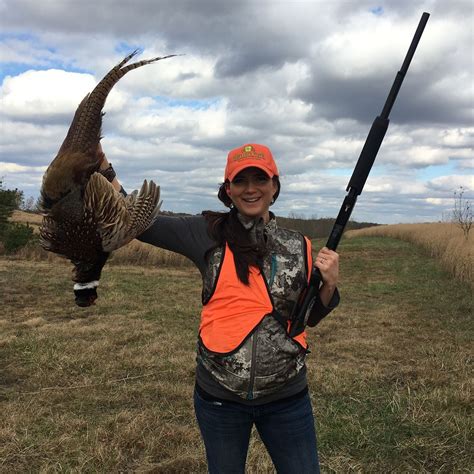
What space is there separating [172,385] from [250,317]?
4.48 m

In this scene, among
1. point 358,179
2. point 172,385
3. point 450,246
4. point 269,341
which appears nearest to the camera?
point 269,341

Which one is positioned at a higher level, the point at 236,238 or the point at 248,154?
the point at 248,154

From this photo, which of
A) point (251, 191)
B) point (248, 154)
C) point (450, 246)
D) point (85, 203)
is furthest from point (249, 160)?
point (450, 246)

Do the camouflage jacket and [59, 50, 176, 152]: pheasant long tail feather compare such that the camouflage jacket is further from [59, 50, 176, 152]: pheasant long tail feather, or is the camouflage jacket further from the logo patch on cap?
[59, 50, 176, 152]: pheasant long tail feather

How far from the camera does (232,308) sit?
7.54ft

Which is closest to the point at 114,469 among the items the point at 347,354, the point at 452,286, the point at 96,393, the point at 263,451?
the point at 263,451

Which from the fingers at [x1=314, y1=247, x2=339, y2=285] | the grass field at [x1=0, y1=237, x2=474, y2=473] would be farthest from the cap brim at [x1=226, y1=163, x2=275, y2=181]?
the grass field at [x1=0, y1=237, x2=474, y2=473]

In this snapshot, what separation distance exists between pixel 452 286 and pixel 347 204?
1405cm

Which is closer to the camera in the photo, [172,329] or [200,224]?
[200,224]

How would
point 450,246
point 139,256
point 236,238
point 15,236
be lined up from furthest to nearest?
point 139,256 → point 450,246 → point 15,236 → point 236,238

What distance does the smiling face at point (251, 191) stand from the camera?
2391 mm

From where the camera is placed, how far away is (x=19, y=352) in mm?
7594

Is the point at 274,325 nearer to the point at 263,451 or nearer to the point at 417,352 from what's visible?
the point at 263,451

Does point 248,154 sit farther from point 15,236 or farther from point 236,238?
point 15,236
